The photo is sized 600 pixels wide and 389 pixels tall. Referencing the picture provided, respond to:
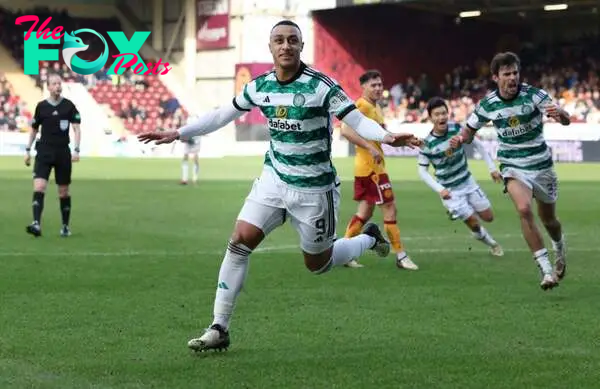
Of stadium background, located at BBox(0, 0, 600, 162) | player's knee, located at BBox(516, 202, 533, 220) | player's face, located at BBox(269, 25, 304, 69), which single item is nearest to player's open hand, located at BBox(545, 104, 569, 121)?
player's knee, located at BBox(516, 202, 533, 220)

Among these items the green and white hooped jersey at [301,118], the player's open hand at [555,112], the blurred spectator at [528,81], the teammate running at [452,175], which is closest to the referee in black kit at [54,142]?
the teammate running at [452,175]

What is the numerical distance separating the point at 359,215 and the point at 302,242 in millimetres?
4799

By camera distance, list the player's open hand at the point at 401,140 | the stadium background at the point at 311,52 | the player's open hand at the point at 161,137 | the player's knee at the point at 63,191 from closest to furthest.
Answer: the player's open hand at the point at 401,140 < the player's open hand at the point at 161,137 < the player's knee at the point at 63,191 < the stadium background at the point at 311,52

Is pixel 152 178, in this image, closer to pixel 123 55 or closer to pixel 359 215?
pixel 359 215

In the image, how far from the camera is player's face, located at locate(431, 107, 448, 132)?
13211 mm

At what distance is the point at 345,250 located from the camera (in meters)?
8.31

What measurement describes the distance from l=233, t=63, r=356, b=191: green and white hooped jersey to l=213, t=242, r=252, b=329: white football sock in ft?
1.93

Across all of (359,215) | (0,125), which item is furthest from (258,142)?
(359,215)

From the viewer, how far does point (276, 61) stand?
290 inches

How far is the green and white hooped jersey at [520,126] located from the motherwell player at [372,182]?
5.78ft

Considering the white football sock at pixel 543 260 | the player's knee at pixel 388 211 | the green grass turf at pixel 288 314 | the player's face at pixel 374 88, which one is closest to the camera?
the green grass turf at pixel 288 314

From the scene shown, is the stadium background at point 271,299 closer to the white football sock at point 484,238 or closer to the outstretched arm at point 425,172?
the white football sock at point 484,238

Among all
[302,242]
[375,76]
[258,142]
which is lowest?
[258,142]

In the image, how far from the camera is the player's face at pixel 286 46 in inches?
288
